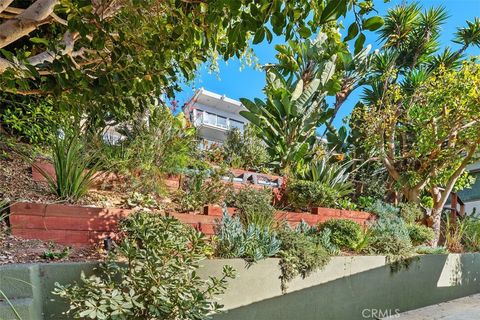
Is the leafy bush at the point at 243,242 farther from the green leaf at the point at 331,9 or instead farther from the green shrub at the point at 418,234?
the green shrub at the point at 418,234

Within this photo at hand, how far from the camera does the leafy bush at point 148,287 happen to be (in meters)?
2.35

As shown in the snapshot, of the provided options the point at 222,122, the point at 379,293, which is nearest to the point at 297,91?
the point at 379,293

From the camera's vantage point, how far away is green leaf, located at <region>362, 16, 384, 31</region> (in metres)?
1.75

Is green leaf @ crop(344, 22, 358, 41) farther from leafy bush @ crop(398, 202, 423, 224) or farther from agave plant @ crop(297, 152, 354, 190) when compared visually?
leafy bush @ crop(398, 202, 423, 224)

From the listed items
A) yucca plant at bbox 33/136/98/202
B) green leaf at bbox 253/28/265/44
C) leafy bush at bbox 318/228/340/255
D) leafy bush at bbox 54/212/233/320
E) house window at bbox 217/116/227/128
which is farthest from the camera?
house window at bbox 217/116/227/128

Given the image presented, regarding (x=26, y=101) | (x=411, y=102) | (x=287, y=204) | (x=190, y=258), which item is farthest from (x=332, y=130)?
(x=190, y=258)

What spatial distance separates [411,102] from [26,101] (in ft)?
24.7

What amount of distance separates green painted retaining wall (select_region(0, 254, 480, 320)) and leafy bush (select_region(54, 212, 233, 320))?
0.15 m

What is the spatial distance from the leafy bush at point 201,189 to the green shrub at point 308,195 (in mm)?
1553

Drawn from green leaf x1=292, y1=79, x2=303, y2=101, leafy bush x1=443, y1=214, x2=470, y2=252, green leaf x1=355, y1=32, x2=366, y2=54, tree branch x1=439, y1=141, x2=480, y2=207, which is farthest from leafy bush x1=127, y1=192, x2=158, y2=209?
leafy bush x1=443, y1=214, x2=470, y2=252

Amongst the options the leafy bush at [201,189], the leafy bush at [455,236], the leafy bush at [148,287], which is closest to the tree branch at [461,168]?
the leafy bush at [455,236]

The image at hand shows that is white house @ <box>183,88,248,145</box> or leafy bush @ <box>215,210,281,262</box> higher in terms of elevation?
white house @ <box>183,88,248,145</box>

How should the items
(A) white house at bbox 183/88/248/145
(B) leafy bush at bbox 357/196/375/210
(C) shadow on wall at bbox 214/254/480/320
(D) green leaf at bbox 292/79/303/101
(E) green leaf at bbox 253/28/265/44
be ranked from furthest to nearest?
(A) white house at bbox 183/88/248/145, (D) green leaf at bbox 292/79/303/101, (B) leafy bush at bbox 357/196/375/210, (C) shadow on wall at bbox 214/254/480/320, (E) green leaf at bbox 253/28/265/44

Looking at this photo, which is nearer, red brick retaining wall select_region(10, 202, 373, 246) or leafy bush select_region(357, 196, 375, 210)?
red brick retaining wall select_region(10, 202, 373, 246)
